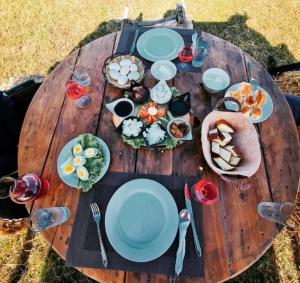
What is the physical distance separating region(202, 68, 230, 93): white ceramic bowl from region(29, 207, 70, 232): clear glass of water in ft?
3.96

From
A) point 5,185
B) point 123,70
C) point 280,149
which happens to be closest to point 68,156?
point 5,185

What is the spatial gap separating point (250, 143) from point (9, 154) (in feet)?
5.73

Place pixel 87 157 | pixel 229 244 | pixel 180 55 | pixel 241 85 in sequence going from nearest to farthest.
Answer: pixel 229 244 → pixel 87 157 → pixel 241 85 → pixel 180 55

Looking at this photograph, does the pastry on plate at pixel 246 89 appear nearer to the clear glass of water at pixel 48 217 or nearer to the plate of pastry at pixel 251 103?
the plate of pastry at pixel 251 103

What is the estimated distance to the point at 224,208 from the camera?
1.52 meters

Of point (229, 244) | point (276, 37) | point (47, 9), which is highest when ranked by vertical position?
point (47, 9)

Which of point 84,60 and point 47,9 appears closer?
point 84,60

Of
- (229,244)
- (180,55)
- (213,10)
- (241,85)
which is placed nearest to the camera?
(229,244)

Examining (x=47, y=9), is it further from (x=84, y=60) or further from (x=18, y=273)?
(x=18, y=273)

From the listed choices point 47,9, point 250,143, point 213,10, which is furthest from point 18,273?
point 213,10

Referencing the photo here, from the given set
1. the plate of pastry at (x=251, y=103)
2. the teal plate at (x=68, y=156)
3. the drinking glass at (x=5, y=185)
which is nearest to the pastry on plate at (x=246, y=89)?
the plate of pastry at (x=251, y=103)

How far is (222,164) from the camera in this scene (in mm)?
1519

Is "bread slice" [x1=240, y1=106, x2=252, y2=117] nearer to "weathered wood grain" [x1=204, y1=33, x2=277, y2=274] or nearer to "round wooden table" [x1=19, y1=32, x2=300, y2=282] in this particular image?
"round wooden table" [x1=19, y1=32, x2=300, y2=282]

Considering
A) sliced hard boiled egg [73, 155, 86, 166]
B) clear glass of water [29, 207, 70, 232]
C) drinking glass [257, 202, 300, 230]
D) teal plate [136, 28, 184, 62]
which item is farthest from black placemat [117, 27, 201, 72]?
clear glass of water [29, 207, 70, 232]
